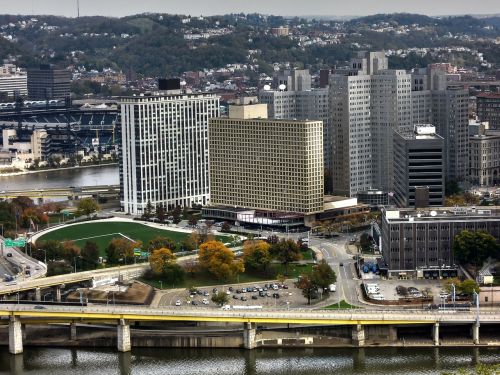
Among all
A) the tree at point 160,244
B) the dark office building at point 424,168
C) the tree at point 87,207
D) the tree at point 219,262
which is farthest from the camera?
the tree at point 87,207

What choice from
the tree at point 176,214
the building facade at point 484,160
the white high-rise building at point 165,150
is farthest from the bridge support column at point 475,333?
the building facade at point 484,160

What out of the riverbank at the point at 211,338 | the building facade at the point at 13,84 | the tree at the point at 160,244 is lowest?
the riverbank at the point at 211,338

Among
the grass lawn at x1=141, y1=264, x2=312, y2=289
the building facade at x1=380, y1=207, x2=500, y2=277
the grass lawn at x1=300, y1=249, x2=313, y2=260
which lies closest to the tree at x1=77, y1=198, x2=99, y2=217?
→ the grass lawn at x1=300, y1=249, x2=313, y2=260

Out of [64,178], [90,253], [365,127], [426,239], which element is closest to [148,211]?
[365,127]

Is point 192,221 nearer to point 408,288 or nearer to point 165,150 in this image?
point 165,150

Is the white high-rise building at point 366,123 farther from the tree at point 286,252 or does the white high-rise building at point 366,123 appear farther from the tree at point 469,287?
the tree at point 469,287
